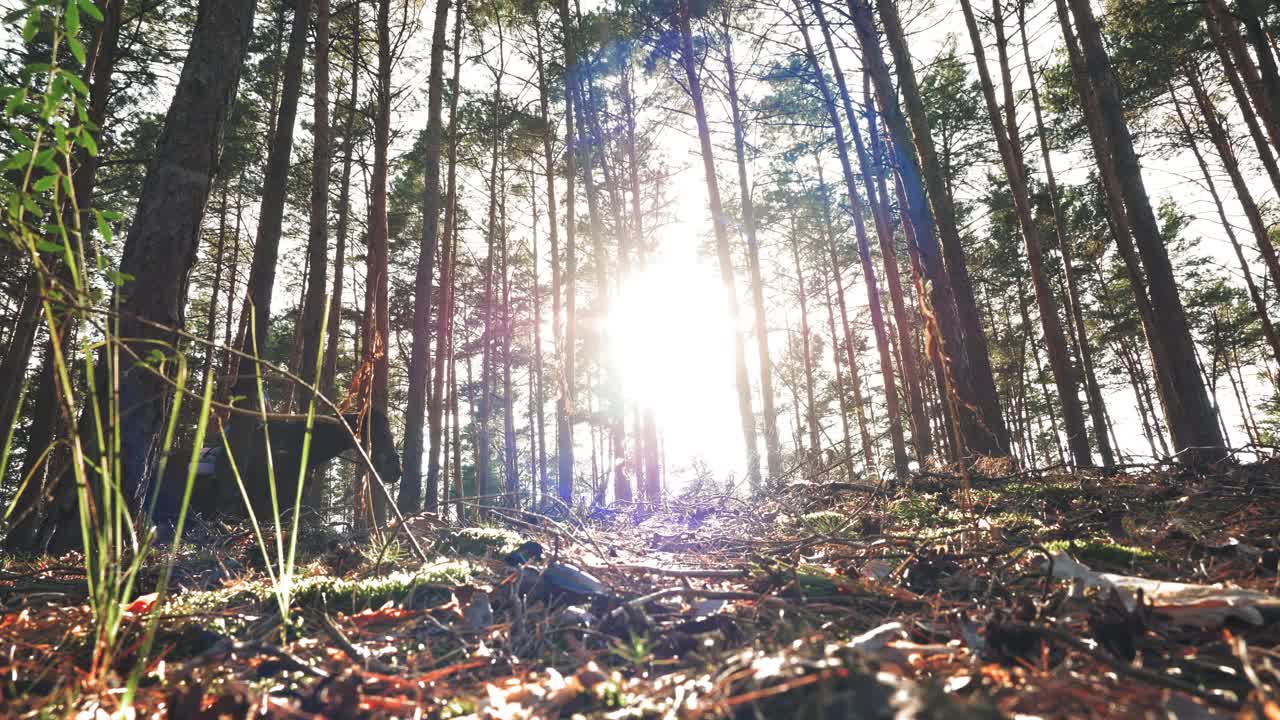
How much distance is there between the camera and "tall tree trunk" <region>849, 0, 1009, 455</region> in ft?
19.5

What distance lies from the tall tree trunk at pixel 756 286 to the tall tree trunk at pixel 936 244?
4935 mm

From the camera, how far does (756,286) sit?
1262 centimetres

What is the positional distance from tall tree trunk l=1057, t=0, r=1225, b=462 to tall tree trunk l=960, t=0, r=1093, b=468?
154 centimetres

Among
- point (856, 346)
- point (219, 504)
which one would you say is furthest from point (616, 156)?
point (219, 504)

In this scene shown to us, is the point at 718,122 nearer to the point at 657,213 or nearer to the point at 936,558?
the point at 657,213

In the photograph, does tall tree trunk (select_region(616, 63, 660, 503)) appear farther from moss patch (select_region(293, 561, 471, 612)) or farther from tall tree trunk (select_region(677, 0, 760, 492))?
moss patch (select_region(293, 561, 471, 612))

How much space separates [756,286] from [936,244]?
618cm

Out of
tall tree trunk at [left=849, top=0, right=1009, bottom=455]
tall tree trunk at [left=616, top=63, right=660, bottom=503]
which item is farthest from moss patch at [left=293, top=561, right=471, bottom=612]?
tall tree trunk at [left=616, top=63, right=660, bottom=503]

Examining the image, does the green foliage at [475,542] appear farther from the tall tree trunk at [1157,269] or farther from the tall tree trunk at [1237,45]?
Result: the tall tree trunk at [1237,45]

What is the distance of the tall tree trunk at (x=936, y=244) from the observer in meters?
5.96

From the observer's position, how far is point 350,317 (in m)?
15.4

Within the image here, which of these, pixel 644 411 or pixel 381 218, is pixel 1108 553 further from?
pixel 644 411

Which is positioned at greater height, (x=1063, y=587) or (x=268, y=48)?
(x=268, y=48)

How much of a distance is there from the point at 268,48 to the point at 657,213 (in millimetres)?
11128
